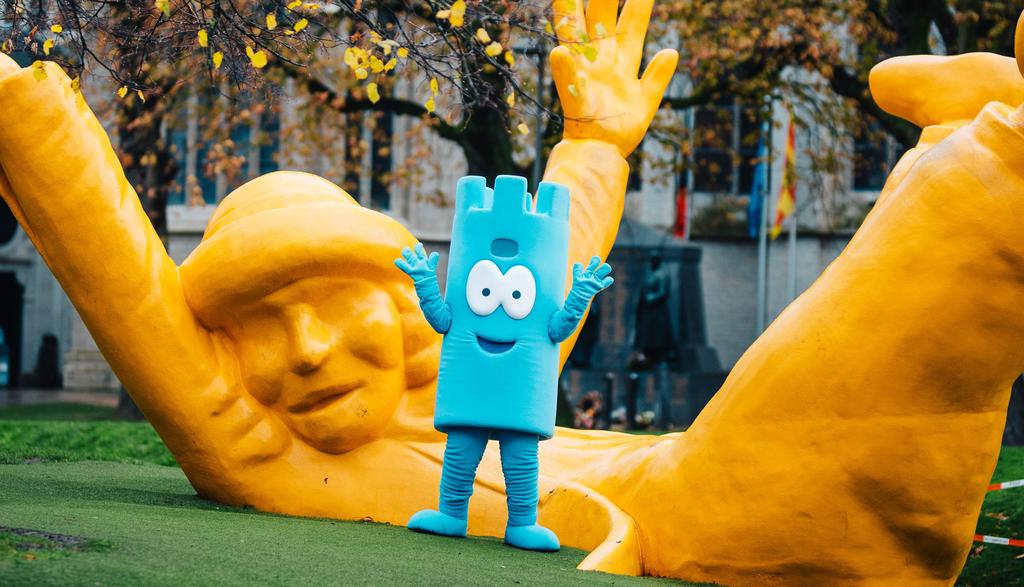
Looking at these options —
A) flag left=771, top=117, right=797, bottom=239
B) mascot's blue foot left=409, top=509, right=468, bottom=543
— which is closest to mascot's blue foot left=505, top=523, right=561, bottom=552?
mascot's blue foot left=409, top=509, right=468, bottom=543

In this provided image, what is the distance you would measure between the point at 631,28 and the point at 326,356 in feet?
8.10

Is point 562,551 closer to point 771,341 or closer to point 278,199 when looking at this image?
point 771,341

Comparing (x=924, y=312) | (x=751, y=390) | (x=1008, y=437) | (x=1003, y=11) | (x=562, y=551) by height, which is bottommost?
(x=1008, y=437)

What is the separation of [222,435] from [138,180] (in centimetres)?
1075

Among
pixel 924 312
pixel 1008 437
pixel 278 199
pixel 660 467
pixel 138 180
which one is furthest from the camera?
pixel 138 180

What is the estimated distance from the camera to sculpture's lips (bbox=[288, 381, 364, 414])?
5730mm

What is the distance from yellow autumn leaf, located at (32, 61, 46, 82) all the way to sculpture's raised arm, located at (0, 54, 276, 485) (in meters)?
0.05

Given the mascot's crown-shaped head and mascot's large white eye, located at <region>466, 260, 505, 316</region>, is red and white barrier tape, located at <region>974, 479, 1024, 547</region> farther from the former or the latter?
mascot's large white eye, located at <region>466, 260, 505, 316</region>

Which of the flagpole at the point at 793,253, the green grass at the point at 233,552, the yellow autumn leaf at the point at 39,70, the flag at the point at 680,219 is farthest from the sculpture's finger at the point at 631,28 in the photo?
the flagpole at the point at 793,253

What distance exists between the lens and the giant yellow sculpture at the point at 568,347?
15.6 ft

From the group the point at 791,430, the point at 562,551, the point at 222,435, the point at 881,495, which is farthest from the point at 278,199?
the point at 881,495

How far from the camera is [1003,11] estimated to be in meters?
13.4

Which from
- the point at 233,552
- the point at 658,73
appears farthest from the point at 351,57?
the point at 658,73

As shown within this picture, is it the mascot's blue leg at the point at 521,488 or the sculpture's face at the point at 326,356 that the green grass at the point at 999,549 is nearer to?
the mascot's blue leg at the point at 521,488
